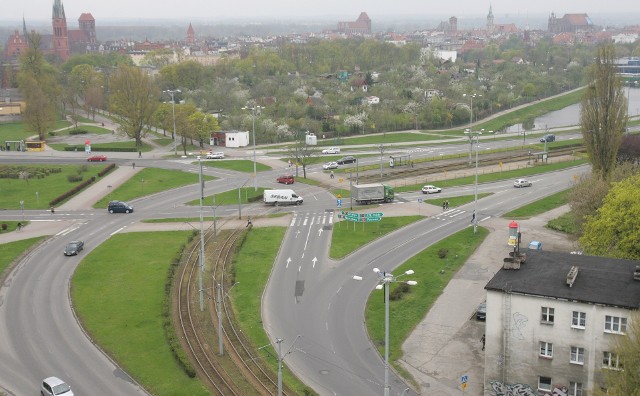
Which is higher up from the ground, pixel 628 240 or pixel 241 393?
pixel 628 240

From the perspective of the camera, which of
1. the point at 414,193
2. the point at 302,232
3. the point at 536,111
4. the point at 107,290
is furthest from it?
the point at 536,111

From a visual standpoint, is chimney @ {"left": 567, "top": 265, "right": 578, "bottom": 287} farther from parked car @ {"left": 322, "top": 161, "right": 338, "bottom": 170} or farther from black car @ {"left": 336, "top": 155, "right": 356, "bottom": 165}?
black car @ {"left": 336, "top": 155, "right": 356, "bottom": 165}

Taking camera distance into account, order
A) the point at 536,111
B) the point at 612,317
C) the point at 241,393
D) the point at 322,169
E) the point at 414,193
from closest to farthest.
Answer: the point at 612,317, the point at 241,393, the point at 414,193, the point at 322,169, the point at 536,111

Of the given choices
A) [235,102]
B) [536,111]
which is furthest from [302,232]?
[536,111]

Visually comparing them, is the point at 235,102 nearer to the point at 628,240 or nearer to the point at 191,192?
the point at 191,192

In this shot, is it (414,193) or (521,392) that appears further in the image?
(414,193)

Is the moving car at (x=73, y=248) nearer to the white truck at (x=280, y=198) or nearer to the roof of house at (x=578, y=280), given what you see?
the white truck at (x=280, y=198)

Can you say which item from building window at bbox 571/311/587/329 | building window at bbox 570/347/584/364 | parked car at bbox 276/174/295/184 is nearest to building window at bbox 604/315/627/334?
building window at bbox 571/311/587/329
